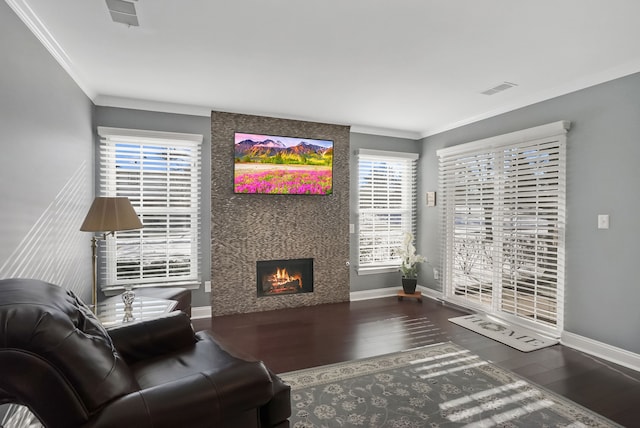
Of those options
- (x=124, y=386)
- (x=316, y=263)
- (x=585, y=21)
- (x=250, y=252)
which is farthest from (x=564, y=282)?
(x=124, y=386)

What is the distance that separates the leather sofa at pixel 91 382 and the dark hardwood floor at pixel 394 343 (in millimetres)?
555

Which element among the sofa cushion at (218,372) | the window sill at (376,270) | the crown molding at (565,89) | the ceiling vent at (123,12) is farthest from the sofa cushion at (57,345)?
the crown molding at (565,89)

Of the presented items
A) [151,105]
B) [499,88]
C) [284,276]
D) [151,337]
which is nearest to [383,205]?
[284,276]

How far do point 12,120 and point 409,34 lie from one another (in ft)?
8.51

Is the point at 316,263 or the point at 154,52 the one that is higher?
the point at 154,52

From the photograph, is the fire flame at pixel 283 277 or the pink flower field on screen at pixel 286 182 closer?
the pink flower field on screen at pixel 286 182

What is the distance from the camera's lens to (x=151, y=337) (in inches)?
78.1

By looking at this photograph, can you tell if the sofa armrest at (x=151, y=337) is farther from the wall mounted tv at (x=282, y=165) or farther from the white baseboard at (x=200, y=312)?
the wall mounted tv at (x=282, y=165)

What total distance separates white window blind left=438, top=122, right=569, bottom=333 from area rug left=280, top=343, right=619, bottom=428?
A: 126 centimetres

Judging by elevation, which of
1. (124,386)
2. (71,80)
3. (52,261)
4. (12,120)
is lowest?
(124,386)

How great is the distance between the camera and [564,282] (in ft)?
11.3

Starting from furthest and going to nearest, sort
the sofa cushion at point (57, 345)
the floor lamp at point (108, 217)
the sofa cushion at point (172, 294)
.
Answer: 1. the sofa cushion at point (172, 294)
2. the floor lamp at point (108, 217)
3. the sofa cushion at point (57, 345)

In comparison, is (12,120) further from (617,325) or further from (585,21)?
(617,325)

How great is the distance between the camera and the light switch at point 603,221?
309cm
